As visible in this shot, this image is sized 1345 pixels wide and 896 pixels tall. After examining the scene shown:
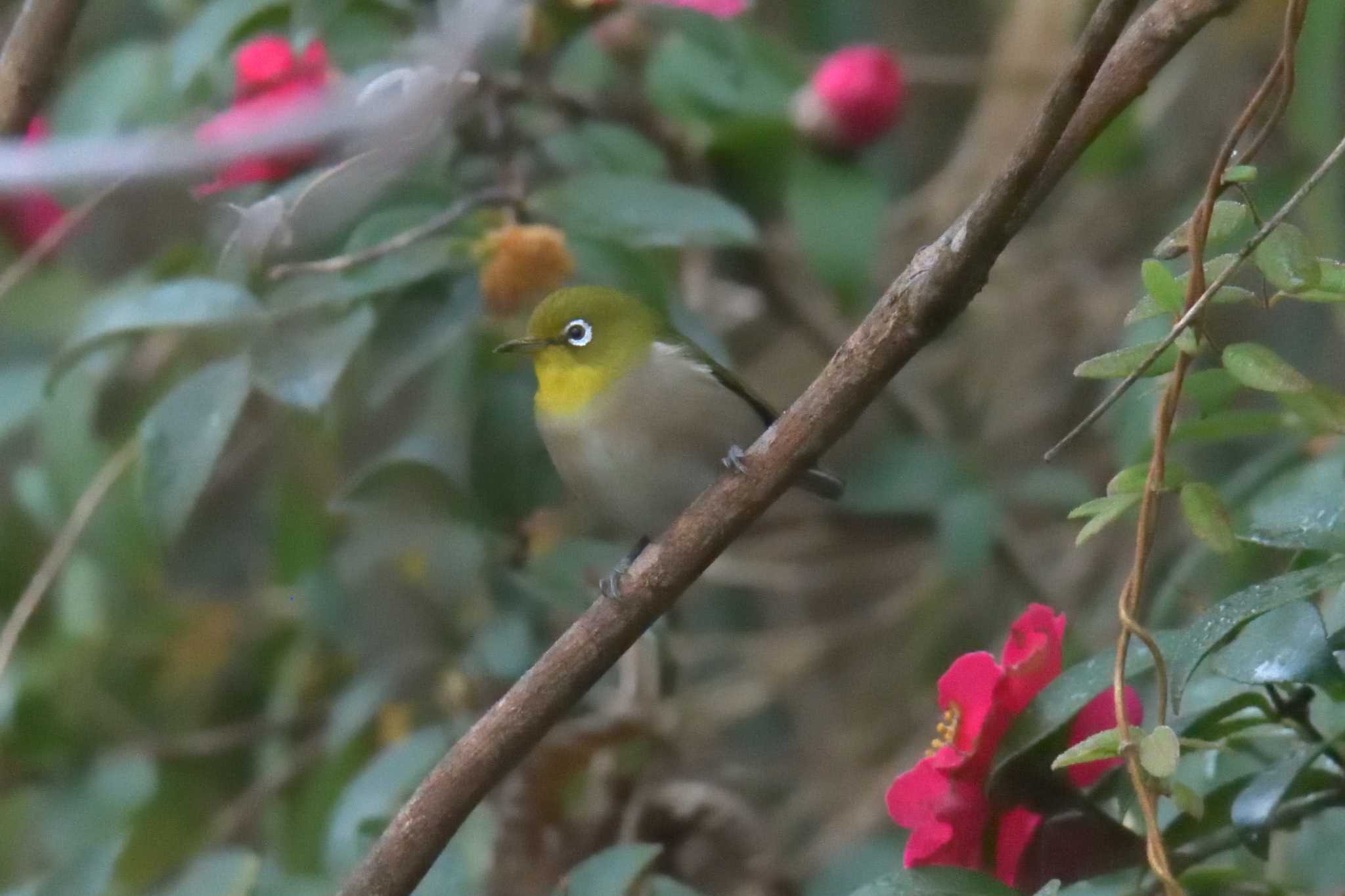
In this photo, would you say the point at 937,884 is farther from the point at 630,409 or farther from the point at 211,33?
the point at 211,33

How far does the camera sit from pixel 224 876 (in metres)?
1.52

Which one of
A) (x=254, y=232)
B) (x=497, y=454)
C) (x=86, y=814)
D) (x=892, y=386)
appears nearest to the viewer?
(x=254, y=232)

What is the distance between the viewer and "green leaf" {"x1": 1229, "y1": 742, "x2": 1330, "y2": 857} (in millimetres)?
1072

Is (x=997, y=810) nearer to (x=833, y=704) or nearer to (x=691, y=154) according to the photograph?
(x=691, y=154)

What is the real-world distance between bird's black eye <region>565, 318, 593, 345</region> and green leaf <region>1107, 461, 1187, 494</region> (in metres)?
0.88

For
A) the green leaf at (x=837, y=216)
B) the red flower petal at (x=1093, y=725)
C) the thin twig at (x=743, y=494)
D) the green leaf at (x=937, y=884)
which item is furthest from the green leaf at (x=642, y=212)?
the green leaf at (x=937, y=884)

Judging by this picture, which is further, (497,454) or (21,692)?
(21,692)

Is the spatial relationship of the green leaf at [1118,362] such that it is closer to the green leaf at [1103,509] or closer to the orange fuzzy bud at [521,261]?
the green leaf at [1103,509]

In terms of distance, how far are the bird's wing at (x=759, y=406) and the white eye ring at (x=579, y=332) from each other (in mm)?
127

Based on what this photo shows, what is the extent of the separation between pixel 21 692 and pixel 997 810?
5.22 feet

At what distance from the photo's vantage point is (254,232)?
163 centimetres

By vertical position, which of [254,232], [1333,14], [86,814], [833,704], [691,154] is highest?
[1333,14]

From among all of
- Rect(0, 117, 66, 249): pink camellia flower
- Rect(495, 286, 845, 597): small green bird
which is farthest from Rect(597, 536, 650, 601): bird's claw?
Rect(0, 117, 66, 249): pink camellia flower

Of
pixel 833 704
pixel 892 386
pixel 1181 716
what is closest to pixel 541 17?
pixel 892 386
